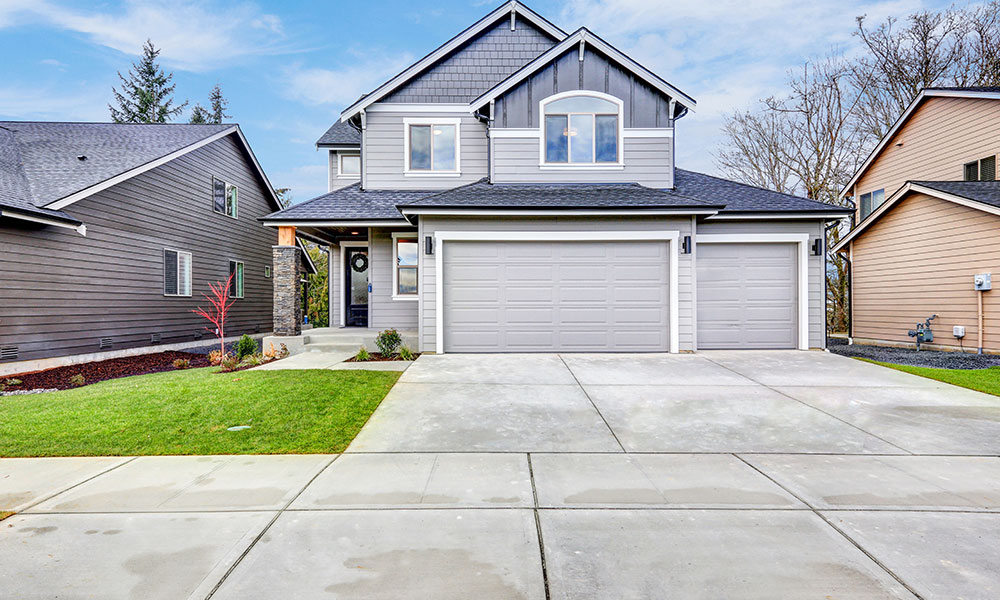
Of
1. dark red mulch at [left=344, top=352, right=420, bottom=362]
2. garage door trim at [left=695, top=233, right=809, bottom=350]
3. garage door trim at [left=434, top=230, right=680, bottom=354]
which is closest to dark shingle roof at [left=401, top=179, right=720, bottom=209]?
garage door trim at [left=434, top=230, right=680, bottom=354]

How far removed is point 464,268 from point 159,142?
10.2 metres

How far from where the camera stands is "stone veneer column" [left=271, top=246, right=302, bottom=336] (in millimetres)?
11031

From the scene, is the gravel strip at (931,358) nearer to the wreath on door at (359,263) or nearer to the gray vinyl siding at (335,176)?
the wreath on door at (359,263)

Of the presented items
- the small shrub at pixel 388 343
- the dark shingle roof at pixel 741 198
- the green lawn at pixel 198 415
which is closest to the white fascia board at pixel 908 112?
the dark shingle roof at pixel 741 198

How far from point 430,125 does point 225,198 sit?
7.86 metres

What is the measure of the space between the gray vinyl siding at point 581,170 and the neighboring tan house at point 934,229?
22.7 feet

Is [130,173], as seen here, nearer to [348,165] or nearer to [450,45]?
[348,165]

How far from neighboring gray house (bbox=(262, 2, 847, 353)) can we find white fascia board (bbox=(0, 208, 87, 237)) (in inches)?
156

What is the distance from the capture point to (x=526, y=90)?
1118 centimetres

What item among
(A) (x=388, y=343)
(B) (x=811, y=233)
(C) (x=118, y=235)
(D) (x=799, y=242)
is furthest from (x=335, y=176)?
(B) (x=811, y=233)

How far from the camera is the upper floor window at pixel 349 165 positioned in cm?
1517

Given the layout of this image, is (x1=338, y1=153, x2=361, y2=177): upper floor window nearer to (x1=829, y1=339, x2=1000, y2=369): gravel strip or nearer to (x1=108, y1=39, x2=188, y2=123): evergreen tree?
(x1=829, y1=339, x2=1000, y2=369): gravel strip

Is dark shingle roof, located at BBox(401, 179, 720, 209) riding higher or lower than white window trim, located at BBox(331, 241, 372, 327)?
higher

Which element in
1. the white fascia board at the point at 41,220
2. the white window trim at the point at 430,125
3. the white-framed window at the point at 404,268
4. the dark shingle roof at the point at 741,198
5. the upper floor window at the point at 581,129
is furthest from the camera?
the white window trim at the point at 430,125
